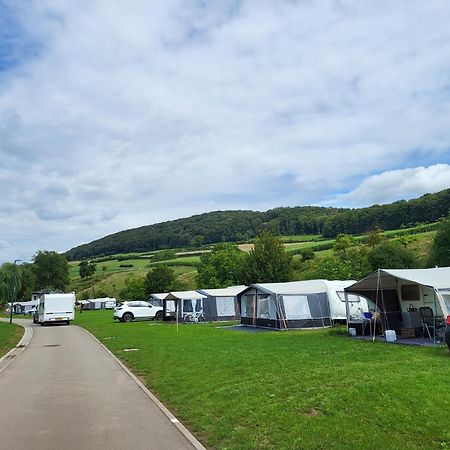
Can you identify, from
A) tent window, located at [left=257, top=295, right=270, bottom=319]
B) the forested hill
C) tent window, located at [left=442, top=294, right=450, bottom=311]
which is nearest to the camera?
tent window, located at [left=442, top=294, right=450, bottom=311]

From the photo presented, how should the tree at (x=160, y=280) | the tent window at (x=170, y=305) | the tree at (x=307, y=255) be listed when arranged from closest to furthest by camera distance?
1. the tent window at (x=170, y=305)
2. the tree at (x=160, y=280)
3. the tree at (x=307, y=255)

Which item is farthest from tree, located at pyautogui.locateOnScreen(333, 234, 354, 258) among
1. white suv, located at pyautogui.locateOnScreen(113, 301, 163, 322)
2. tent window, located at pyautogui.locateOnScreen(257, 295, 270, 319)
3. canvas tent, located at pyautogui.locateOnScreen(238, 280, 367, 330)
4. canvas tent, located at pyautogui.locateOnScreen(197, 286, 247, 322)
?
tent window, located at pyautogui.locateOnScreen(257, 295, 270, 319)

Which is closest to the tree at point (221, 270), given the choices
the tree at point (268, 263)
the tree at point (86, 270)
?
the tree at point (268, 263)

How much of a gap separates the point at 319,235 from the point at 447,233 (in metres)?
54.7

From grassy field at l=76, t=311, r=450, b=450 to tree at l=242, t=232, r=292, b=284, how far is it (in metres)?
31.5

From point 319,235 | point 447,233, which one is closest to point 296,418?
point 447,233

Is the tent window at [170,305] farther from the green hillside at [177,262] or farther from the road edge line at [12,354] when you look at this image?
the green hillside at [177,262]

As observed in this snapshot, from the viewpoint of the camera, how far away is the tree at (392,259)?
45.2m

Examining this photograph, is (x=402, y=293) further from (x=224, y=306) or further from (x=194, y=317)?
(x=194, y=317)

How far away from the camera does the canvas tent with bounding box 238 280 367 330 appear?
1069 inches

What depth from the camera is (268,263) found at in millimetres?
46656

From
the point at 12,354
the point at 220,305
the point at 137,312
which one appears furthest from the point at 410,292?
the point at 137,312

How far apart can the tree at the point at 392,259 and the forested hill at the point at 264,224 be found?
26.6 metres

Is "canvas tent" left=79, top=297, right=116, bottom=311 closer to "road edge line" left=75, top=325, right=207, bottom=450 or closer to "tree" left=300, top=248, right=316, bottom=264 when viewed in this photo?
"tree" left=300, top=248, right=316, bottom=264
